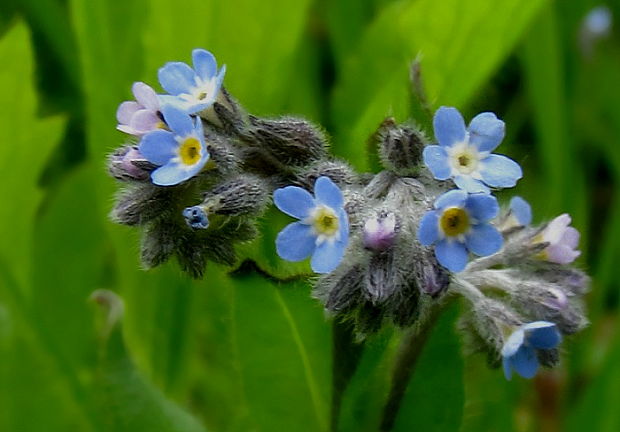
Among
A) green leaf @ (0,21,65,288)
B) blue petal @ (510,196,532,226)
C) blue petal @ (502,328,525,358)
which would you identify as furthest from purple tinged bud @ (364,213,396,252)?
green leaf @ (0,21,65,288)

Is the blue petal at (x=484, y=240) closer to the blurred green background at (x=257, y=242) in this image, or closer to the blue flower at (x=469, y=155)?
the blue flower at (x=469, y=155)

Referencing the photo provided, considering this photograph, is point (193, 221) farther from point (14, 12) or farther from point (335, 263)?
point (14, 12)

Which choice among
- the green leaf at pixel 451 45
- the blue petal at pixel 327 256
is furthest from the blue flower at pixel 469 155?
the green leaf at pixel 451 45

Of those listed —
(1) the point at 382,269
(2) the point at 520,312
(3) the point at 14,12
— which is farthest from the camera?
(3) the point at 14,12

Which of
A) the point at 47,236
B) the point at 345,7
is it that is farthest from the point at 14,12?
the point at 345,7

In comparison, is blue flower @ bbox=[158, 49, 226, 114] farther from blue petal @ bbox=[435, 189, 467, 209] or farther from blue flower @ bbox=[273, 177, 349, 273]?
blue petal @ bbox=[435, 189, 467, 209]

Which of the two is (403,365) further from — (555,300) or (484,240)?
(484,240)

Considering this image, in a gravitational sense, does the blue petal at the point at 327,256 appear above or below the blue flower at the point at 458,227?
below
